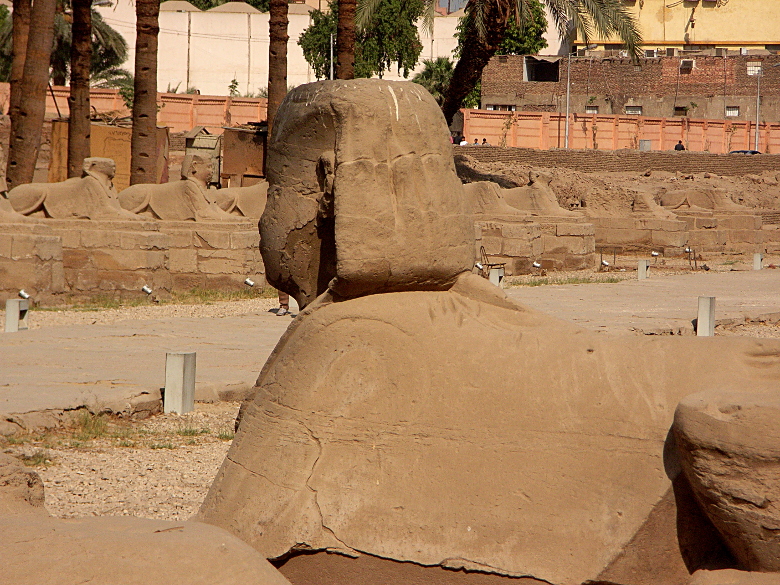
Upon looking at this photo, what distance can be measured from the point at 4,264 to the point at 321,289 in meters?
8.73

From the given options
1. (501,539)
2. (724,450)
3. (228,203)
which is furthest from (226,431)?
(228,203)

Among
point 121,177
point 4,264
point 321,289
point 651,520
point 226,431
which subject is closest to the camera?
point 651,520

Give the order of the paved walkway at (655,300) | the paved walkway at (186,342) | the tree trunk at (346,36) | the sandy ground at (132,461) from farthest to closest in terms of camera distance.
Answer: the tree trunk at (346,36)
the paved walkway at (655,300)
the paved walkway at (186,342)
the sandy ground at (132,461)

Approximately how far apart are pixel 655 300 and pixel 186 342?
20.1 feet

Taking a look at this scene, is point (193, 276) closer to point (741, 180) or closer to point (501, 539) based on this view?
point (501, 539)

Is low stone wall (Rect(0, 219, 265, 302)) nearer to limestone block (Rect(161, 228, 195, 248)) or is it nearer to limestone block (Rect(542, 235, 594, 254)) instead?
limestone block (Rect(161, 228, 195, 248))

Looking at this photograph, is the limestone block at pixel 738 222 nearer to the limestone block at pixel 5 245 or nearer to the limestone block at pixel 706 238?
the limestone block at pixel 706 238

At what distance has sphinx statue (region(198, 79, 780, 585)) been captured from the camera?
2182 millimetres

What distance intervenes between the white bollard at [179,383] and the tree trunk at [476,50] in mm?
10592

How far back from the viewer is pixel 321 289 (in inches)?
108

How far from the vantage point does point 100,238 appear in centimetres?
1190

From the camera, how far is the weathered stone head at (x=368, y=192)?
247cm

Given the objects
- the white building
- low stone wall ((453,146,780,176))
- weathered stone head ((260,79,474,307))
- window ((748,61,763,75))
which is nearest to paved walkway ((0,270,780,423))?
weathered stone head ((260,79,474,307))

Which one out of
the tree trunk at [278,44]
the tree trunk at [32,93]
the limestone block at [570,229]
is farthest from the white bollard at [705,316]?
the tree trunk at [32,93]
